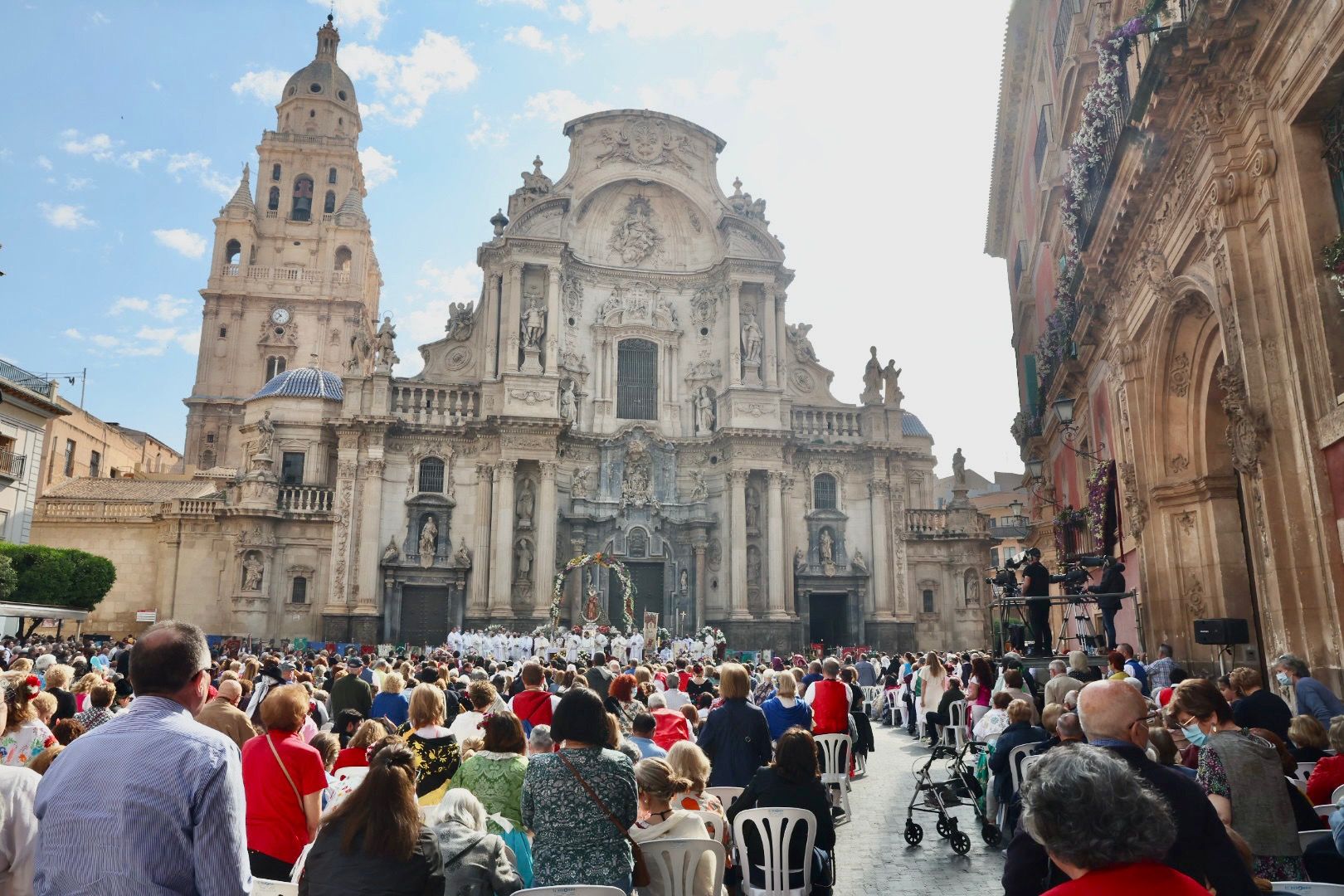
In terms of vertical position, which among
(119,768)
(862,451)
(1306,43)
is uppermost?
(862,451)

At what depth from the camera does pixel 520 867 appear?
5980 millimetres

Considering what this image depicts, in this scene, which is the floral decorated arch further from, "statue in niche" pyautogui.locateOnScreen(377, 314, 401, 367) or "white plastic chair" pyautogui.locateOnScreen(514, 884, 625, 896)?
"white plastic chair" pyautogui.locateOnScreen(514, 884, 625, 896)

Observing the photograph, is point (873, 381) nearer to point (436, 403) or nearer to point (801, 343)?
point (801, 343)

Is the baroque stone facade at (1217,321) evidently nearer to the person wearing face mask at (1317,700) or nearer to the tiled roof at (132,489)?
the person wearing face mask at (1317,700)

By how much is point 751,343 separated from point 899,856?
31.9m

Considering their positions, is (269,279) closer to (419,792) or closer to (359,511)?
(359,511)

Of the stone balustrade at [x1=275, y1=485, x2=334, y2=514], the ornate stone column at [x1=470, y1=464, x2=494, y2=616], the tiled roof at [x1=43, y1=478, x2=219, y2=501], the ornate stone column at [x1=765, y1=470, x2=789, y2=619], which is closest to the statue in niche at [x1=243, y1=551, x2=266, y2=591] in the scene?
the stone balustrade at [x1=275, y1=485, x2=334, y2=514]

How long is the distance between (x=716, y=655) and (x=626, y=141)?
78.5ft

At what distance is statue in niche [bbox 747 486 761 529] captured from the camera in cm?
3941

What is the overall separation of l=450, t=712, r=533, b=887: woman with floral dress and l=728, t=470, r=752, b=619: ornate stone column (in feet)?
104

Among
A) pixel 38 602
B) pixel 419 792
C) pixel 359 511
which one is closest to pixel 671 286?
pixel 359 511

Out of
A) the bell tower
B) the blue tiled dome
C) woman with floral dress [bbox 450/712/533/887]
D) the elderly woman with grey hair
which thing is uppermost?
the bell tower

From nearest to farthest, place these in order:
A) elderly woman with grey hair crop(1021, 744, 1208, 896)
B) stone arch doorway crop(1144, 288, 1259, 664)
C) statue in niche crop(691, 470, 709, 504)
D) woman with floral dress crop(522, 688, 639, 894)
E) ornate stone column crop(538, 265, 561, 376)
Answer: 1. elderly woman with grey hair crop(1021, 744, 1208, 896)
2. woman with floral dress crop(522, 688, 639, 894)
3. stone arch doorway crop(1144, 288, 1259, 664)
4. ornate stone column crop(538, 265, 561, 376)
5. statue in niche crop(691, 470, 709, 504)

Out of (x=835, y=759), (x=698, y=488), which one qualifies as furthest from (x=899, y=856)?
(x=698, y=488)
